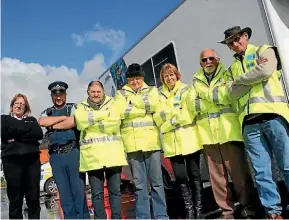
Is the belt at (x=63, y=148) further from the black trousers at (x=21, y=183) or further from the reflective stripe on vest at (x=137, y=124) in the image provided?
the reflective stripe on vest at (x=137, y=124)

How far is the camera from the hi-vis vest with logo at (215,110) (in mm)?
3938

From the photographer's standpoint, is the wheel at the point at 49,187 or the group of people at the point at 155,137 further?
the wheel at the point at 49,187

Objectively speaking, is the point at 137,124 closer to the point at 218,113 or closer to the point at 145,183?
the point at 145,183

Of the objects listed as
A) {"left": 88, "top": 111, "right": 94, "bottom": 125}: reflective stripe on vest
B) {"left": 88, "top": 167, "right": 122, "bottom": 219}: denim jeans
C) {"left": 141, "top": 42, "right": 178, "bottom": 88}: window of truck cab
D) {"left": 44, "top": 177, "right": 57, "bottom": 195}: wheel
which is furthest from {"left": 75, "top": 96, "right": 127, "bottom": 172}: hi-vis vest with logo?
{"left": 44, "top": 177, "right": 57, "bottom": 195}: wheel

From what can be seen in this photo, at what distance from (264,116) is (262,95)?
21 cm

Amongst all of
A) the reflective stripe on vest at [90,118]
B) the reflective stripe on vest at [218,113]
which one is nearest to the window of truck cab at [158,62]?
the reflective stripe on vest at [218,113]

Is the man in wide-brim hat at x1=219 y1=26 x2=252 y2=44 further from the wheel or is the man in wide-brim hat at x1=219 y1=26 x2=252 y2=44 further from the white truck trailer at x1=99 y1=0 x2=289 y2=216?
the wheel

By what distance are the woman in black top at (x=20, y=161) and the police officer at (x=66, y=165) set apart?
0.93ft

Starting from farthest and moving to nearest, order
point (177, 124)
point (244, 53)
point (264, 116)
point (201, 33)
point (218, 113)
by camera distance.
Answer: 1. point (201, 33)
2. point (177, 124)
3. point (218, 113)
4. point (244, 53)
5. point (264, 116)

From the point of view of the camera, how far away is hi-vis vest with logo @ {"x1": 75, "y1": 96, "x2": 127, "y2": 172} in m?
4.07

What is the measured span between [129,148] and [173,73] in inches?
43.2

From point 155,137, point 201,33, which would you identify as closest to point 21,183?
point 155,137

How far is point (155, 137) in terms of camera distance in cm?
436

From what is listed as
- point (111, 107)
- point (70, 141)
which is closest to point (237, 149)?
point (111, 107)
